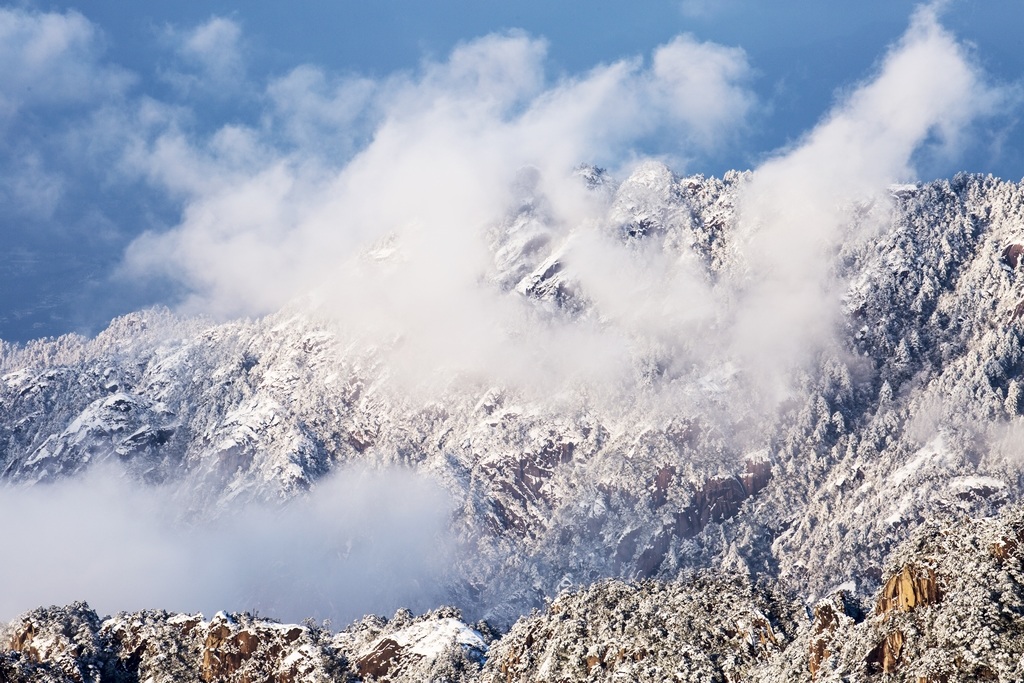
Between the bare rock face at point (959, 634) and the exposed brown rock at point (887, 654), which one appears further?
the exposed brown rock at point (887, 654)

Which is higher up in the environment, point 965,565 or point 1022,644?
point 965,565

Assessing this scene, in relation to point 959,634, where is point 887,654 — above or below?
above

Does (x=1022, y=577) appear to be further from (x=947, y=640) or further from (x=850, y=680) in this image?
(x=850, y=680)

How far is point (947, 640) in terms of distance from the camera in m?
189

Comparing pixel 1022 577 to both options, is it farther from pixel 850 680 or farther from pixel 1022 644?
pixel 850 680

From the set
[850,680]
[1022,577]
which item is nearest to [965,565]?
[1022,577]

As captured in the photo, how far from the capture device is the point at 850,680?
19238 centimetres

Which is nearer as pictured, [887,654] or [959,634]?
[959,634]

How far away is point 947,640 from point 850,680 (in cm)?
1397

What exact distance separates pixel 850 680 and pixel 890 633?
30.1ft

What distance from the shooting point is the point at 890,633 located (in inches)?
7712

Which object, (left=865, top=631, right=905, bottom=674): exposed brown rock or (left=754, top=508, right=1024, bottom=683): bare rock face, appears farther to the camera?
(left=865, top=631, right=905, bottom=674): exposed brown rock

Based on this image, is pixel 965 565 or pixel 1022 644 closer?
pixel 1022 644

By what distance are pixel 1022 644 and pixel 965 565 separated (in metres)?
17.1
